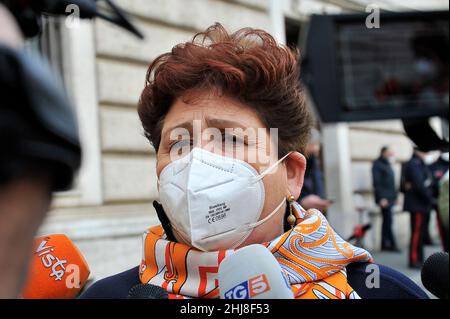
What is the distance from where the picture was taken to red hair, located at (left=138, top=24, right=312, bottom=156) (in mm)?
1336

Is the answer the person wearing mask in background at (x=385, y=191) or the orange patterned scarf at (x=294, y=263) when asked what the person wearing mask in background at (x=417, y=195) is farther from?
the orange patterned scarf at (x=294, y=263)

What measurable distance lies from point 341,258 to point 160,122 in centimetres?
55

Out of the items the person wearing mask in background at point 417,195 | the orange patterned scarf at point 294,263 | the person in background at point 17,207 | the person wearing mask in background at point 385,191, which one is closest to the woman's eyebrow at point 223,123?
the orange patterned scarf at point 294,263

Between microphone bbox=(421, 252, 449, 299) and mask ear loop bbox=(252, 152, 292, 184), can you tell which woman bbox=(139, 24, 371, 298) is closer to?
mask ear loop bbox=(252, 152, 292, 184)

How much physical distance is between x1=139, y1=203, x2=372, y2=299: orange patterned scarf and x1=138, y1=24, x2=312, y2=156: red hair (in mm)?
239

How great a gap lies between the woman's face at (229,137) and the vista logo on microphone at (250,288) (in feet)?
1.30

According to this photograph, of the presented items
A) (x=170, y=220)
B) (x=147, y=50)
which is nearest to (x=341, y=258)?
(x=170, y=220)

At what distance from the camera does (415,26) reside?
1.62m

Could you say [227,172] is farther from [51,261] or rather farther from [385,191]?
[385,191]

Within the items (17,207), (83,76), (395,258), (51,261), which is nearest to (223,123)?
(51,261)

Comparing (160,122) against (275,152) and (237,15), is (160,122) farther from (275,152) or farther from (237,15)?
(237,15)

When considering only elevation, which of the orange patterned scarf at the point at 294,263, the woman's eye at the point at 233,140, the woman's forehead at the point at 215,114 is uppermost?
the woman's forehead at the point at 215,114

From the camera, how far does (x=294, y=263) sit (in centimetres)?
125

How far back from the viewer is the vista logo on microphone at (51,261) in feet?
4.21
